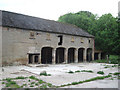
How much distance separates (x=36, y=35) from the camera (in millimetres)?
18625

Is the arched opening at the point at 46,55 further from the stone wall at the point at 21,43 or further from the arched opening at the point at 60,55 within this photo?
the stone wall at the point at 21,43

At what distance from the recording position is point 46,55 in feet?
72.3

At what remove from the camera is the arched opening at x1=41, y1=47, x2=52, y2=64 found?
21547 millimetres

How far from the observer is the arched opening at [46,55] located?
848 inches

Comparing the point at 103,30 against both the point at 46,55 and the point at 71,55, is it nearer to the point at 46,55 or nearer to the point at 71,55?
the point at 71,55

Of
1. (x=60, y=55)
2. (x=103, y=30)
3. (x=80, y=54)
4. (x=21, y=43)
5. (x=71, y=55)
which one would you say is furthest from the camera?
(x=103, y=30)

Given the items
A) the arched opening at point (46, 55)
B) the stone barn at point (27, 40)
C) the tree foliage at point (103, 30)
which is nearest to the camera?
the stone barn at point (27, 40)

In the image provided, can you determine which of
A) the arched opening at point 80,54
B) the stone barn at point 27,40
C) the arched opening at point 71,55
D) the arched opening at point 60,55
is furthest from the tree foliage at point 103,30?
the arched opening at point 60,55

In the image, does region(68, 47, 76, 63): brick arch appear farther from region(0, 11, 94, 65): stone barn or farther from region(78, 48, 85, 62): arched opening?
region(0, 11, 94, 65): stone barn

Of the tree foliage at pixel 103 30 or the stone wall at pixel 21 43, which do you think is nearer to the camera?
the stone wall at pixel 21 43

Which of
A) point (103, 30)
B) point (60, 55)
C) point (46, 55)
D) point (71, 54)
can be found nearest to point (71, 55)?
point (71, 54)

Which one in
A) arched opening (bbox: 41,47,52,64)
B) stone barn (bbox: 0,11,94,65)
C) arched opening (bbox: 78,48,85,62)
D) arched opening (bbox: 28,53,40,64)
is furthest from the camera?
arched opening (bbox: 78,48,85,62)

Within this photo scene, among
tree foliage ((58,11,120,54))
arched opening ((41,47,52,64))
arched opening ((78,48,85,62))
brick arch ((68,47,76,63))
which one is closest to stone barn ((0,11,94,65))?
arched opening ((41,47,52,64))

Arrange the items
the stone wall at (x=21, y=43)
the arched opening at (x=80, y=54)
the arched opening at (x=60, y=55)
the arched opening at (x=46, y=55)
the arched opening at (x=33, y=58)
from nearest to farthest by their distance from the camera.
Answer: the stone wall at (x=21, y=43)
the arched opening at (x=33, y=58)
the arched opening at (x=46, y=55)
the arched opening at (x=60, y=55)
the arched opening at (x=80, y=54)
